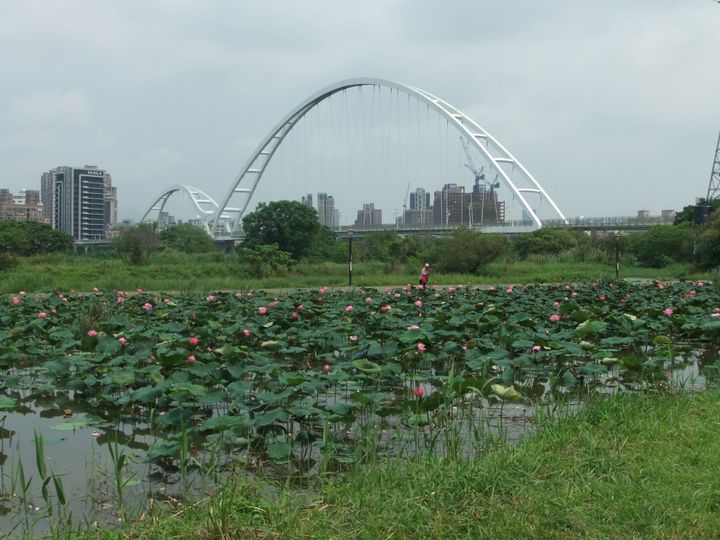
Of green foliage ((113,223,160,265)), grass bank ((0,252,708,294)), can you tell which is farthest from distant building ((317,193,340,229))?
grass bank ((0,252,708,294))

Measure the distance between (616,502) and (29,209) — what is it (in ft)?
316

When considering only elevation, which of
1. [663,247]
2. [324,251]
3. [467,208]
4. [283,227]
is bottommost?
[324,251]

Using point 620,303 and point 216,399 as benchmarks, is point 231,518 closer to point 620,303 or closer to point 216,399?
point 216,399

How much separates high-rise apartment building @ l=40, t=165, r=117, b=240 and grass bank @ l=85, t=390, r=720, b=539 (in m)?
99.3

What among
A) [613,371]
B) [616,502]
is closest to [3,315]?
[613,371]

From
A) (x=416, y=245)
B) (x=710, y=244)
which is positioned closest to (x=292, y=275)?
(x=416, y=245)

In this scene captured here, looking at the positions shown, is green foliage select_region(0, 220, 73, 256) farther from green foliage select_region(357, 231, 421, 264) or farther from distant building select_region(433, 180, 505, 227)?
distant building select_region(433, 180, 505, 227)

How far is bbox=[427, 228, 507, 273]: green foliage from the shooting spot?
24.7 m

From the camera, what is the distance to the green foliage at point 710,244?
73.6ft

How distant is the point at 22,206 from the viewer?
292ft

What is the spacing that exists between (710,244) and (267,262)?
47.4 ft

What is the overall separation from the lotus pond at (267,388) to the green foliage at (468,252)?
669 inches

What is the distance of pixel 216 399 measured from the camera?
3396mm

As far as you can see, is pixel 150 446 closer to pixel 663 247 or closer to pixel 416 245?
pixel 416 245
